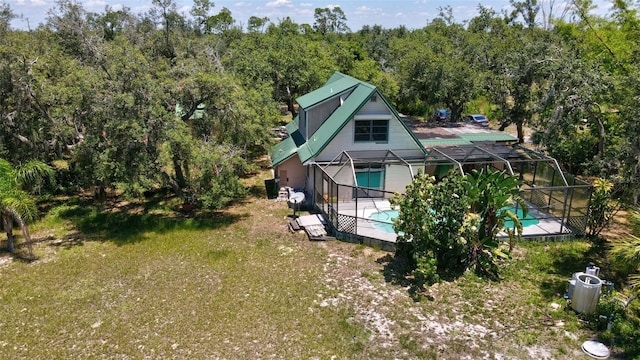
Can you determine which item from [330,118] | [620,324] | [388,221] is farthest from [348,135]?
[620,324]

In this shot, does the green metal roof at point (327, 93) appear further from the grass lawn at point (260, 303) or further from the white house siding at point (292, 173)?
the grass lawn at point (260, 303)

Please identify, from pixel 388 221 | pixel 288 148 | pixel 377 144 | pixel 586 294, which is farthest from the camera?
pixel 288 148

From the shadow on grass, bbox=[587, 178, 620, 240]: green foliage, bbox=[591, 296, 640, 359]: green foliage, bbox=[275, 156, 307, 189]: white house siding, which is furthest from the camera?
bbox=[275, 156, 307, 189]: white house siding

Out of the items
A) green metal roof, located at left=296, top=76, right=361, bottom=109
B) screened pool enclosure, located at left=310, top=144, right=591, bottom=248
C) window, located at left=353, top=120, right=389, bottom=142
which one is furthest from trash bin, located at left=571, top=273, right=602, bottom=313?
green metal roof, located at left=296, top=76, right=361, bottom=109

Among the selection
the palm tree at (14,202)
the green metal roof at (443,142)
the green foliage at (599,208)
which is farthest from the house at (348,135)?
the palm tree at (14,202)

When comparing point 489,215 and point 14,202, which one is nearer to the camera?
point 489,215

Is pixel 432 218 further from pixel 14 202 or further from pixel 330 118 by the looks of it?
pixel 14 202

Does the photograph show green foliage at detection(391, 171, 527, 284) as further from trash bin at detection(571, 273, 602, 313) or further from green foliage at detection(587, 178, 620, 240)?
green foliage at detection(587, 178, 620, 240)
